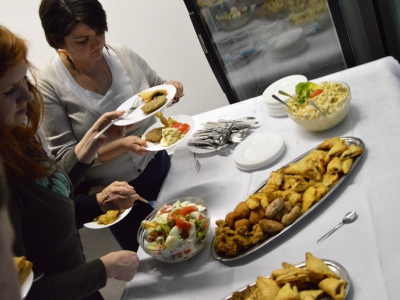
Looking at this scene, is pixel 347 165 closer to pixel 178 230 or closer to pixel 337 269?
pixel 337 269

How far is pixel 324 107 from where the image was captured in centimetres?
145

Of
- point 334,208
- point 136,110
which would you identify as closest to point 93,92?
point 136,110

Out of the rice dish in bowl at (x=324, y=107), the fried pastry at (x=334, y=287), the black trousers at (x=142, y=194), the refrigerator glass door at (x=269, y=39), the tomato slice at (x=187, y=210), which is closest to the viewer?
the fried pastry at (x=334, y=287)

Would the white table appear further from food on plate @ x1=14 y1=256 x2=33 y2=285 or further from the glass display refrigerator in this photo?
food on plate @ x1=14 y1=256 x2=33 y2=285

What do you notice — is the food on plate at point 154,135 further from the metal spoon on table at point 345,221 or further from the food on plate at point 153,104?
the metal spoon on table at point 345,221

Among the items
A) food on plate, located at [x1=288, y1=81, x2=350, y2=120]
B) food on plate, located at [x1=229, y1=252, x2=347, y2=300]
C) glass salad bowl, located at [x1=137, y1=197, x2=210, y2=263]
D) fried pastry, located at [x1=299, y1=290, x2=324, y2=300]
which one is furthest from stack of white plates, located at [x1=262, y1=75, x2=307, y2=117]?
fried pastry, located at [x1=299, y1=290, x2=324, y2=300]

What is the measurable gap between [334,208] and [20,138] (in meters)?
0.96

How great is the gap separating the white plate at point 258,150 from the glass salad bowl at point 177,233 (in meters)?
0.26

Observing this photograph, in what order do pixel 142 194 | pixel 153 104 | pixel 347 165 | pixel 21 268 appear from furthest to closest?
pixel 142 194, pixel 153 104, pixel 347 165, pixel 21 268

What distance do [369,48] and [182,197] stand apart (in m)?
1.45

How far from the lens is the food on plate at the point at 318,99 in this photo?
144 centimetres

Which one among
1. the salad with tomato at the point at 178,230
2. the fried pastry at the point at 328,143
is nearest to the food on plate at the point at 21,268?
the salad with tomato at the point at 178,230

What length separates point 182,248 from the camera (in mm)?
1207

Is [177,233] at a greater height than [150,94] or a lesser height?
lesser
